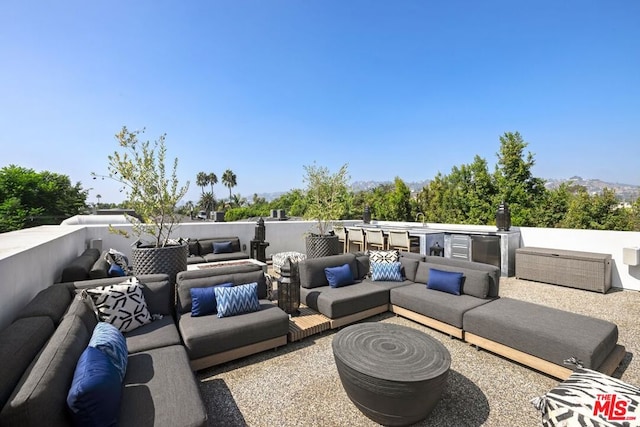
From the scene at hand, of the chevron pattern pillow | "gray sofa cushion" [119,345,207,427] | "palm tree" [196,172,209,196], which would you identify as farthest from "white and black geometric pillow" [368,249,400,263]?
"palm tree" [196,172,209,196]

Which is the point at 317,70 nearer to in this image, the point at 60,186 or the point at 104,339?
the point at 104,339

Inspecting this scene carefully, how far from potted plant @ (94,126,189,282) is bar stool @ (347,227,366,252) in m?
5.09

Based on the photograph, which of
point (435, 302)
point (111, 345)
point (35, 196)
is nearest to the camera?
point (111, 345)

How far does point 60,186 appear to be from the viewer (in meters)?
18.6

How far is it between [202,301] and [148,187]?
1.53 metres

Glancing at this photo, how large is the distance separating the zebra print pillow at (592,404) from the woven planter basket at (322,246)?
3.69 meters

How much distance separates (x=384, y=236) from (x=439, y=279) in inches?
130

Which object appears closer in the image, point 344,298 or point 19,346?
point 19,346

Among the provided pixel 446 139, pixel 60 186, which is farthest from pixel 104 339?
pixel 60 186

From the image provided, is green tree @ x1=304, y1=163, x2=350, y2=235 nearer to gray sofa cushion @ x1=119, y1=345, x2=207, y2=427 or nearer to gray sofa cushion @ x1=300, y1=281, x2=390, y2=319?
gray sofa cushion @ x1=300, y1=281, x2=390, y2=319

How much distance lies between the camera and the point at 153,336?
2586mm

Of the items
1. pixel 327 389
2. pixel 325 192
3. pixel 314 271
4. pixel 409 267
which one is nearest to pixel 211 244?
pixel 325 192

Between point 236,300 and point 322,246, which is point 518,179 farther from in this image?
point 236,300

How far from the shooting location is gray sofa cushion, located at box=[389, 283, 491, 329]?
10.9 feet
